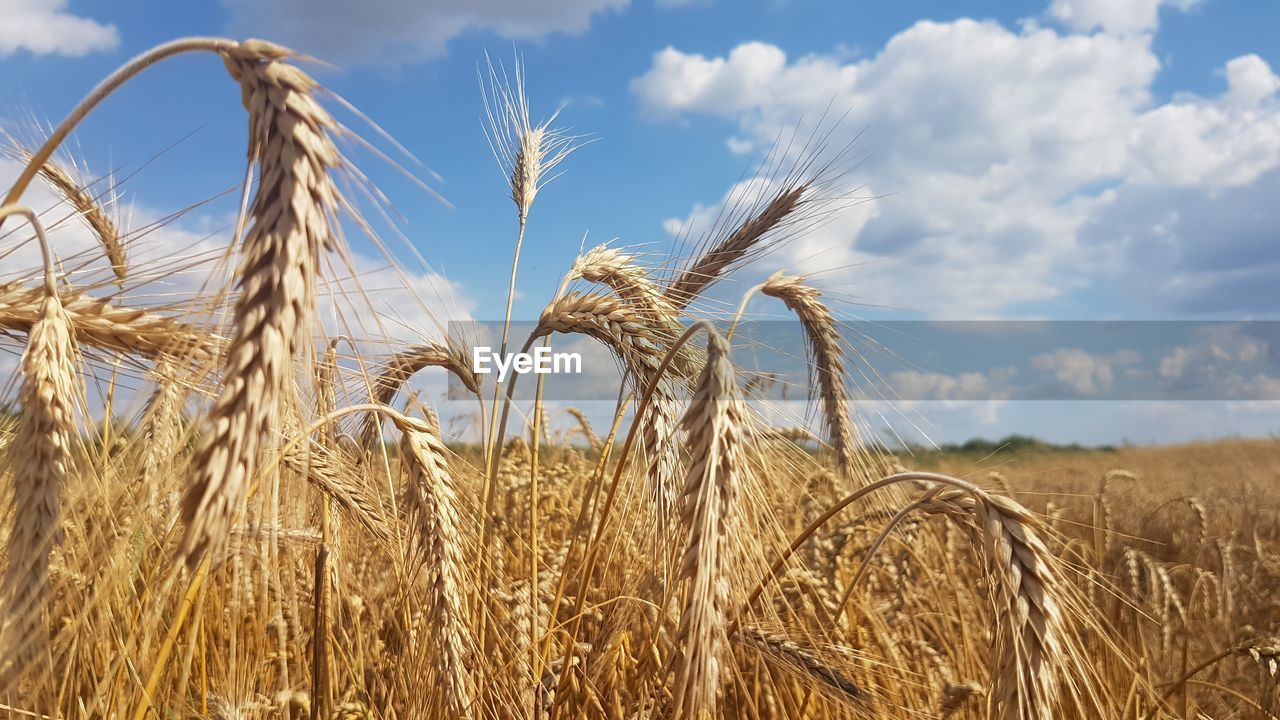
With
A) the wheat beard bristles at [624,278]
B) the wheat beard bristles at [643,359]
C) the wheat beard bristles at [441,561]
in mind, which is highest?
the wheat beard bristles at [624,278]

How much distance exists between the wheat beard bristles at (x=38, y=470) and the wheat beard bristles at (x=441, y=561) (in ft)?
2.48

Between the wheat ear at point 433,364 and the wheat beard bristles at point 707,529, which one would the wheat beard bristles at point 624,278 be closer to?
the wheat ear at point 433,364

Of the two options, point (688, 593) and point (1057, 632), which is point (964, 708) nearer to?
point (1057, 632)

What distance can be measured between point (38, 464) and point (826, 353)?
2448 millimetres

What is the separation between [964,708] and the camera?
2561 mm

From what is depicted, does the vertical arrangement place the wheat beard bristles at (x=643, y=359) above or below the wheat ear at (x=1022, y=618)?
above

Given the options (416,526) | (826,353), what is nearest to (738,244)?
(826,353)

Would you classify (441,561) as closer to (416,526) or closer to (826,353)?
(416,526)

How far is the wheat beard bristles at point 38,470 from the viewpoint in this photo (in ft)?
4.53

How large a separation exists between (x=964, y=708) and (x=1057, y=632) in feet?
4.27

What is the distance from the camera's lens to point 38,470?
1.45m

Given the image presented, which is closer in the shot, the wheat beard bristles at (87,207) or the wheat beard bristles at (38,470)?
the wheat beard bristles at (38,470)

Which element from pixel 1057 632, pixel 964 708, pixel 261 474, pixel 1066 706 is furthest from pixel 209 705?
pixel 1066 706

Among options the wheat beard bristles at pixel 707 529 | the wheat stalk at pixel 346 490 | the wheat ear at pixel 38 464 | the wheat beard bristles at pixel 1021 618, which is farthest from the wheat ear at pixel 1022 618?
the wheat ear at pixel 38 464
